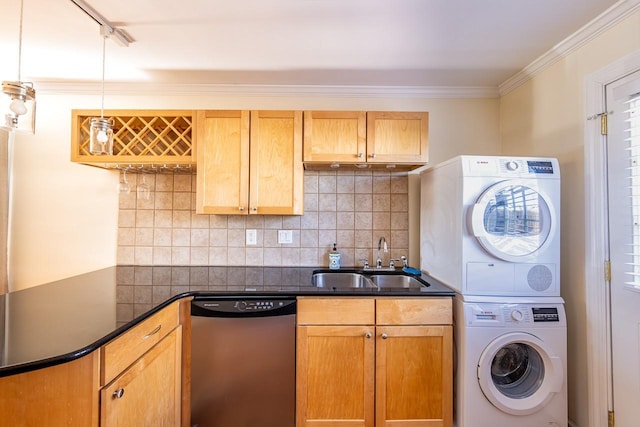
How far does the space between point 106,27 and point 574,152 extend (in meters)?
2.75

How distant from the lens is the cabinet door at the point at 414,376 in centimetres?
172

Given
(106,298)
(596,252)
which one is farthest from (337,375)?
(596,252)

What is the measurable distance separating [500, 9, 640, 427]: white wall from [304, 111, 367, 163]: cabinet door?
1.20m

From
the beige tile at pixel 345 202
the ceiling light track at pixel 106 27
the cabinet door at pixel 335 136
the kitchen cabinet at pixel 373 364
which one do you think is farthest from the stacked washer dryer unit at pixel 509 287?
the ceiling light track at pixel 106 27

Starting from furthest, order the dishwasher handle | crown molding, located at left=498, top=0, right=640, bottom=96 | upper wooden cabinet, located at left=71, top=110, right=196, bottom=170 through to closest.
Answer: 1. upper wooden cabinet, located at left=71, top=110, right=196, bottom=170
2. the dishwasher handle
3. crown molding, located at left=498, top=0, right=640, bottom=96

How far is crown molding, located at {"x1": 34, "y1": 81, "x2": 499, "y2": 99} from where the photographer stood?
7.77ft

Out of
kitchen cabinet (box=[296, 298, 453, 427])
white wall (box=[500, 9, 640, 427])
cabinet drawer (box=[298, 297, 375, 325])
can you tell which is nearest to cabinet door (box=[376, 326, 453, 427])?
kitchen cabinet (box=[296, 298, 453, 427])

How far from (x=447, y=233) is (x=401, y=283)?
0.59 meters

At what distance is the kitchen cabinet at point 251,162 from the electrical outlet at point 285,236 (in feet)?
1.26

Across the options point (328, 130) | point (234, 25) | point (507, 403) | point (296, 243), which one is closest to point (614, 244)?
point (507, 403)

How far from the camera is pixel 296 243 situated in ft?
7.98

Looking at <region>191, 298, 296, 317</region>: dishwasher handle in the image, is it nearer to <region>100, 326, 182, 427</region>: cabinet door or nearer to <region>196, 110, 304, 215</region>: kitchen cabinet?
<region>100, 326, 182, 427</region>: cabinet door

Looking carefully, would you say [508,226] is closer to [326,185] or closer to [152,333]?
[326,185]

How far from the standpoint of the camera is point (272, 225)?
2.44m
